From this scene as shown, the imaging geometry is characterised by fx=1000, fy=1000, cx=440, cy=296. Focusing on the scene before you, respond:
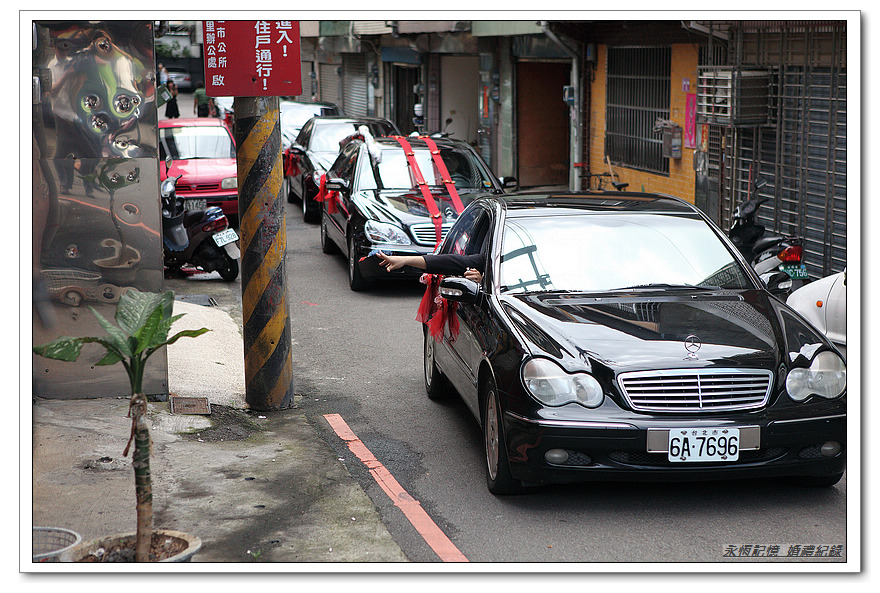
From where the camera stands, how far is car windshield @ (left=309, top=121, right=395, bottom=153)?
17734 millimetres

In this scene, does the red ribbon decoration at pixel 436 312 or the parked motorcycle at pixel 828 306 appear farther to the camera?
the parked motorcycle at pixel 828 306

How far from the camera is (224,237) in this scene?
11.7 meters

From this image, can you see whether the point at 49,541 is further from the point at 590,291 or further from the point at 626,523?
the point at 590,291

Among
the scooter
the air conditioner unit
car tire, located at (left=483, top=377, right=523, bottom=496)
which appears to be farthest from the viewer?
the air conditioner unit

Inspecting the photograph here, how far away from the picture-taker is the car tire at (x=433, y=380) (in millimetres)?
7168

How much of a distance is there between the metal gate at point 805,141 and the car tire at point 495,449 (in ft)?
21.5

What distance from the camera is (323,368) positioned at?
324 inches

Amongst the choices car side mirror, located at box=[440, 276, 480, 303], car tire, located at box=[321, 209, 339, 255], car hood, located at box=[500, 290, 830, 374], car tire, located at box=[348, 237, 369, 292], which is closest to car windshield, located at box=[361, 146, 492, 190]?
car tire, located at box=[348, 237, 369, 292]

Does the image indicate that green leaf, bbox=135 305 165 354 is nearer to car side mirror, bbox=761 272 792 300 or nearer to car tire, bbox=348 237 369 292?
car side mirror, bbox=761 272 792 300

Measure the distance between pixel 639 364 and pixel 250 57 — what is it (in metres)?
3.39

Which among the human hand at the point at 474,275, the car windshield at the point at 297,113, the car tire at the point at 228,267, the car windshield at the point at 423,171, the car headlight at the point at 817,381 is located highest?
the car windshield at the point at 297,113

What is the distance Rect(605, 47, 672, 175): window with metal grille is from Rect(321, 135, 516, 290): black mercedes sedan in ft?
12.4

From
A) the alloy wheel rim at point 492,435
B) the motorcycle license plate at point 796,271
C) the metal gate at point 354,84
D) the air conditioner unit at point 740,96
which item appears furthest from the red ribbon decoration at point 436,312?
the metal gate at point 354,84

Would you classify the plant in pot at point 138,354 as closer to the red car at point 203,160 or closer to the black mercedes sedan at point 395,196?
the black mercedes sedan at point 395,196
